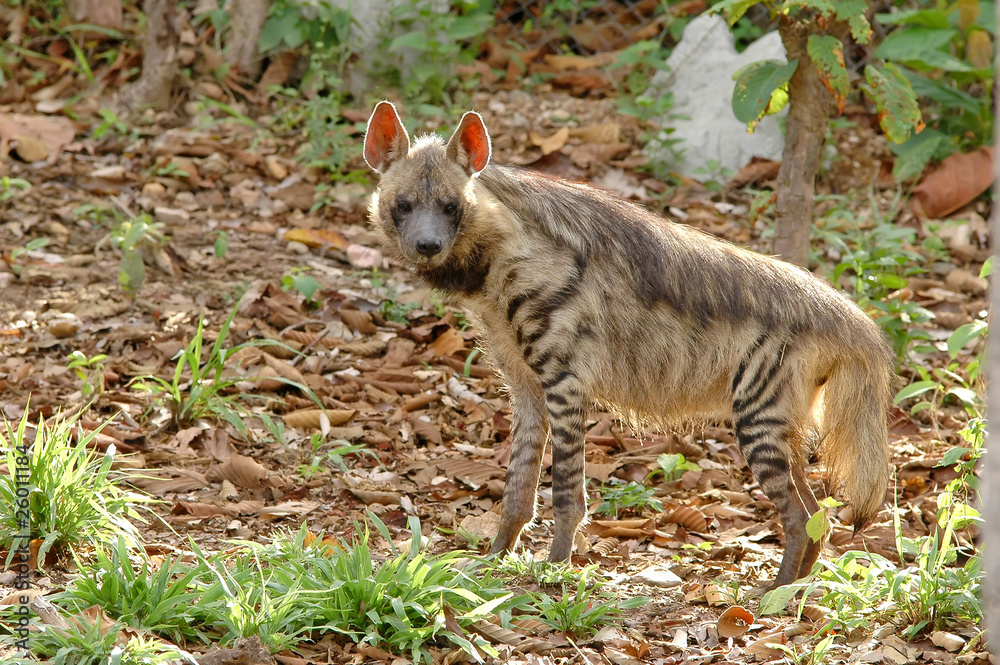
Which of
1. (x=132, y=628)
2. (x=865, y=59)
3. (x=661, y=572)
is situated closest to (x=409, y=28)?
(x=865, y=59)

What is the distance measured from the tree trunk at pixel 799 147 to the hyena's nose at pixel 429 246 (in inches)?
85.9

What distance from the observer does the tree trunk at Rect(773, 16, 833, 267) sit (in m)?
5.16

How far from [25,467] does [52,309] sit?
8.79ft

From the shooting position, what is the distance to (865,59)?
28.5 feet

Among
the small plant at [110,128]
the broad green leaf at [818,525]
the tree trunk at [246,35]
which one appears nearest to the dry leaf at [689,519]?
the broad green leaf at [818,525]

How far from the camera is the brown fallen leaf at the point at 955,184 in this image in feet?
25.3

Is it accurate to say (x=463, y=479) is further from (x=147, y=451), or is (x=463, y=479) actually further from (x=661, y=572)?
(x=147, y=451)

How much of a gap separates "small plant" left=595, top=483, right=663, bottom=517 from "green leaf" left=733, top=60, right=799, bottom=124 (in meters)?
1.90

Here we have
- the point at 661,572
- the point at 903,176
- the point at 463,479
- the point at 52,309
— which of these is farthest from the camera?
the point at 903,176

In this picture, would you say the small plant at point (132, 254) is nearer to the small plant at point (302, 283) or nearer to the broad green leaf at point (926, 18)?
the small plant at point (302, 283)

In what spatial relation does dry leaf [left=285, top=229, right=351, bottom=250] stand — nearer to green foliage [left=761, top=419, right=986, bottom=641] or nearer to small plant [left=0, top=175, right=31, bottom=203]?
small plant [left=0, top=175, right=31, bottom=203]

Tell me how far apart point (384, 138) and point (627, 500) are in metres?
2.03

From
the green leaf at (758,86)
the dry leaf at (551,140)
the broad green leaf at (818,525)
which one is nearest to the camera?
the broad green leaf at (818,525)

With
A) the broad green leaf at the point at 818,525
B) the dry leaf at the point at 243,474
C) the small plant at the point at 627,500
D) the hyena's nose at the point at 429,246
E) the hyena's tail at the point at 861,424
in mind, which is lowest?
the dry leaf at the point at 243,474
